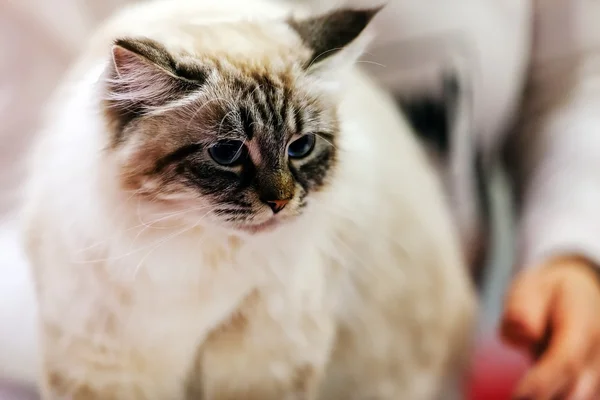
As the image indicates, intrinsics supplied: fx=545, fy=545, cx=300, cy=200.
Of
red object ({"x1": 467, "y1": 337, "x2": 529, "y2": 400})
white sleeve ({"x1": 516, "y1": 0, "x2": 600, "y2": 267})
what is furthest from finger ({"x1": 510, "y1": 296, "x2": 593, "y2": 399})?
red object ({"x1": 467, "y1": 337, "x2": 529, "y2": 400})

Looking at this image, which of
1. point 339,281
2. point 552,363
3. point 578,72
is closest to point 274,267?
point 339,281

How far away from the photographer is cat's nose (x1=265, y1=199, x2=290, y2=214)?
49 cm

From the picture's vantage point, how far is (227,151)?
0.47m

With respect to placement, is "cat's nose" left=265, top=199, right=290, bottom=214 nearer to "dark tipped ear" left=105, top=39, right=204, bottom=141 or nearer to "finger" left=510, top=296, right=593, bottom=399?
"dark tipped ear" left=105, top=39, right=204, bottom=141

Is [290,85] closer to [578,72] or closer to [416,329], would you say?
[416,329]

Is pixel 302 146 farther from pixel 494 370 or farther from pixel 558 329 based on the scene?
pixel 494 370

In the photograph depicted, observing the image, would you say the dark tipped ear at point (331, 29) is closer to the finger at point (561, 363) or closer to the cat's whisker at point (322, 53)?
the cat's whisker at point (322, 53)

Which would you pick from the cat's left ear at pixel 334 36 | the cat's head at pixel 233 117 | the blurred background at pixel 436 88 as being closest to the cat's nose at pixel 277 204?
the cat's head at pixel 233 117

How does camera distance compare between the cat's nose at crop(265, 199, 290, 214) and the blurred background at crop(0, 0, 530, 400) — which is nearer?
the cat's nose at crop(265, 199, 290, 214)

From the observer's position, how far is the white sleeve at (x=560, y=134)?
871 mm

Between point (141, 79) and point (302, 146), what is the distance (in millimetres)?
169

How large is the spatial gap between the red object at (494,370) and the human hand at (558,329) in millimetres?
239

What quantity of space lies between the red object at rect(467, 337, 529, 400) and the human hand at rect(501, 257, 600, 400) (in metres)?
0.24

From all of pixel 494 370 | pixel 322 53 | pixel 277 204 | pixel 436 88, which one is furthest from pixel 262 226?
pixel 494 370
